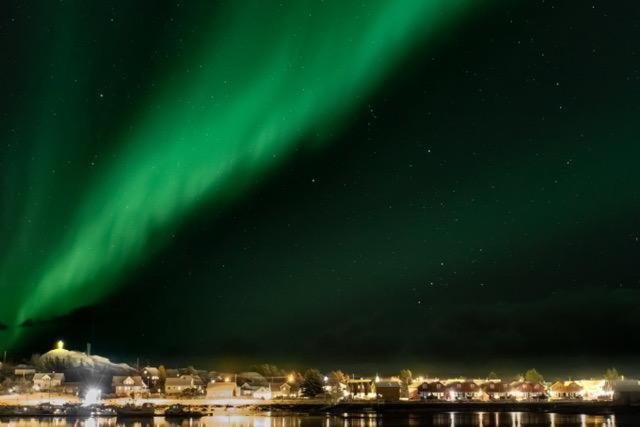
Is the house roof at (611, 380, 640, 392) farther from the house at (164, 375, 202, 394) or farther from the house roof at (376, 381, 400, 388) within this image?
the house at (164, 375, 202, 394)

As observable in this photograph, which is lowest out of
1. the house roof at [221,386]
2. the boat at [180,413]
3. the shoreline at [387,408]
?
the shoreline at [387,408]

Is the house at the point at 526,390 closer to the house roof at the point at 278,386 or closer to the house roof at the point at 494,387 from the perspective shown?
the house roof at the point at 494,387

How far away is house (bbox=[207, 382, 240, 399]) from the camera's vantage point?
15488cm


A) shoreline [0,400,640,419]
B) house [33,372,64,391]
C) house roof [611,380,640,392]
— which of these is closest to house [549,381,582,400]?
house roof [611,380,640,392]

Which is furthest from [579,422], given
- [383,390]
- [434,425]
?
[383,390]

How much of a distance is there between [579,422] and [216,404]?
6887cm

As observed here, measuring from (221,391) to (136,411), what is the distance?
39.5m

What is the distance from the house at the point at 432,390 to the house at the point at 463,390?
1.52 m

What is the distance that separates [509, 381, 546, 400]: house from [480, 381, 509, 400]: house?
181 cm

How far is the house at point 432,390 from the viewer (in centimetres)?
16585

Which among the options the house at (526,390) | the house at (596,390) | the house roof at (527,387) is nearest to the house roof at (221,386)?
the house at (526,390)

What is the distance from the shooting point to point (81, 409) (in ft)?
394

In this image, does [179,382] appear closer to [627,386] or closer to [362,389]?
[362,389]

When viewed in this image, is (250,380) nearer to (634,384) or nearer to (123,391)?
(123,391)
